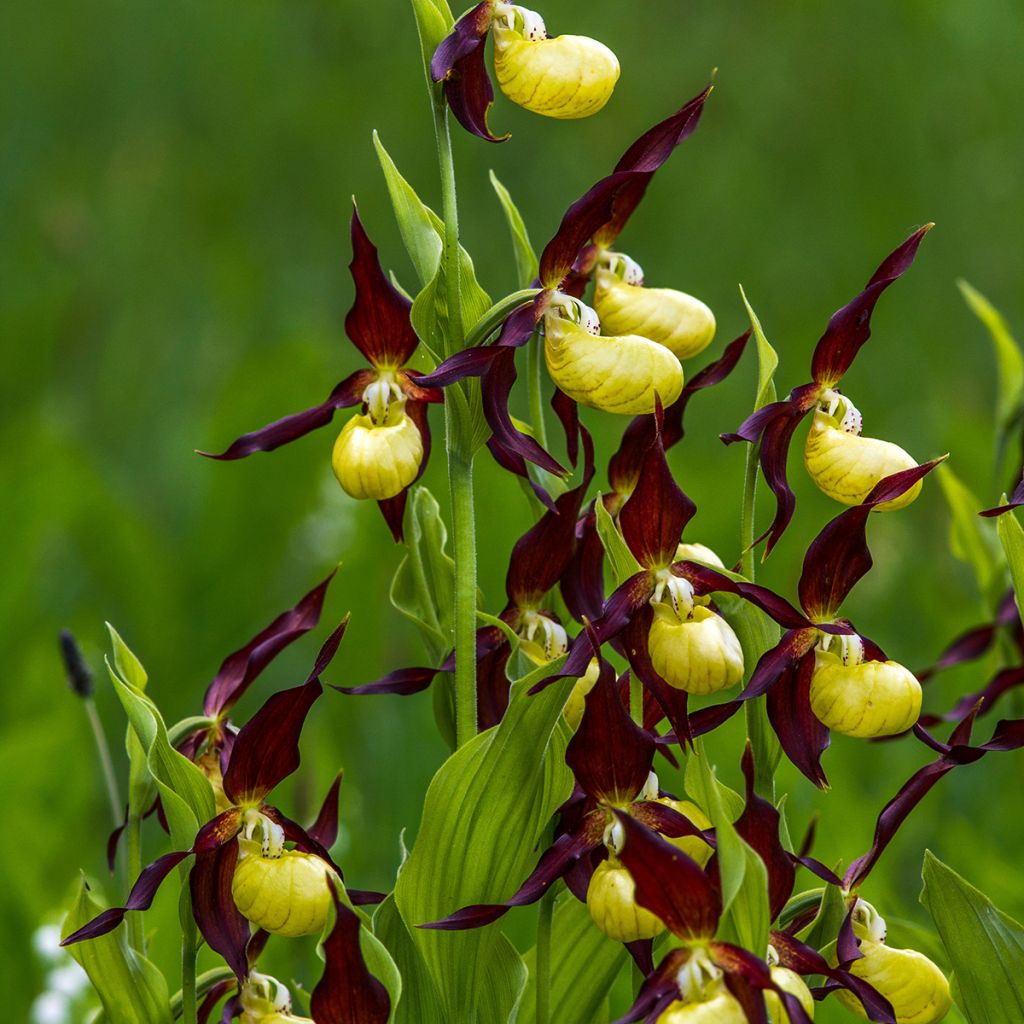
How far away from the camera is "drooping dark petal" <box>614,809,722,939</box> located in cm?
65

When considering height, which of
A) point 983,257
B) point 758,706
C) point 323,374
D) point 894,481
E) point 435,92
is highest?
point 435,92

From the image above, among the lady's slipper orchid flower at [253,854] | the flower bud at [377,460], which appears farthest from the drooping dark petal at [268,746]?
the flower bud at [377,460]

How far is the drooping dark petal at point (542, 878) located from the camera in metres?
0.78

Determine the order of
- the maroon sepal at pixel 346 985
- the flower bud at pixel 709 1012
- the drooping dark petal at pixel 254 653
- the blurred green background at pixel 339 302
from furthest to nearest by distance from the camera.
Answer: the blurred green background at pixel 339 302
the drooping dark petal at pixel 254 653
the maroon sepal at pixel 346 985
the flower bud at pixel 709 1012

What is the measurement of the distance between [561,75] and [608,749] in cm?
40

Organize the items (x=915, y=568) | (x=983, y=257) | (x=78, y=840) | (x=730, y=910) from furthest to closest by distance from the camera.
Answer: (x=983, y=257) < (x=915, y=568) < (x=78, y=840) < (x=730, y=910)

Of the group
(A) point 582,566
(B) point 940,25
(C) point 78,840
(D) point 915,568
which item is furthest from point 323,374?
(B) point 940,25

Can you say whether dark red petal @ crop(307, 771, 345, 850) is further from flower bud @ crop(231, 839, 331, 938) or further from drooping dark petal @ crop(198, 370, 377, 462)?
drooping dark petal @ crop(198, 370, 377, 462)

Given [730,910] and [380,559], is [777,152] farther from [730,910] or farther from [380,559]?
[730,910]

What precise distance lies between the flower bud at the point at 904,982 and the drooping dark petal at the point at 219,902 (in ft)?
1.18

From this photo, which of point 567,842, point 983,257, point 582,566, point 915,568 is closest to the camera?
point 567,842

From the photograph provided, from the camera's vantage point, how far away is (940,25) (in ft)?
11.2

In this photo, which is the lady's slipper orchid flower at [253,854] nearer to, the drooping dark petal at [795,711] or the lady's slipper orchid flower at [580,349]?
the lady's slipper orchid flower at [580,349]

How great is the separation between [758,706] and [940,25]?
3.01 meters
